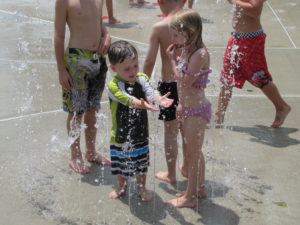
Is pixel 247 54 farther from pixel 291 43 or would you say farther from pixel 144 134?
pixel 291 43

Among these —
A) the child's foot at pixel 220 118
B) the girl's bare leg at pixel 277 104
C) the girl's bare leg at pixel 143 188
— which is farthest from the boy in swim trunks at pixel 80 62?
the girl's bare leg at pixel 277 104

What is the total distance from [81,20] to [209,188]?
5.26 feet

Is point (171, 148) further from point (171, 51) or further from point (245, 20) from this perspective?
point (245, 20)

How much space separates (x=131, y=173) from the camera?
3137mm

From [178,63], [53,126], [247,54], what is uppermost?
[178,63]

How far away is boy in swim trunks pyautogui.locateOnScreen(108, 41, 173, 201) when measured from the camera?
300cm

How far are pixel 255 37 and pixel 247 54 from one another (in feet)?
0.57

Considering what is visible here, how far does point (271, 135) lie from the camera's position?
4.31 m

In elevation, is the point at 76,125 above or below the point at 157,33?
below

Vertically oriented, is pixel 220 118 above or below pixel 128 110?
below

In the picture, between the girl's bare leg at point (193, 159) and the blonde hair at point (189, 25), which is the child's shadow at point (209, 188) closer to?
the girl's bare leg at point (193, 159)

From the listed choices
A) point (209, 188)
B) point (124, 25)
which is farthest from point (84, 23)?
point (124, 25)

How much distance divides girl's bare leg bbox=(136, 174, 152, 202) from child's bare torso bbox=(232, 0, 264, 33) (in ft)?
6.07

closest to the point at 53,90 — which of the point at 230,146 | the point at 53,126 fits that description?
the point at 53,126
